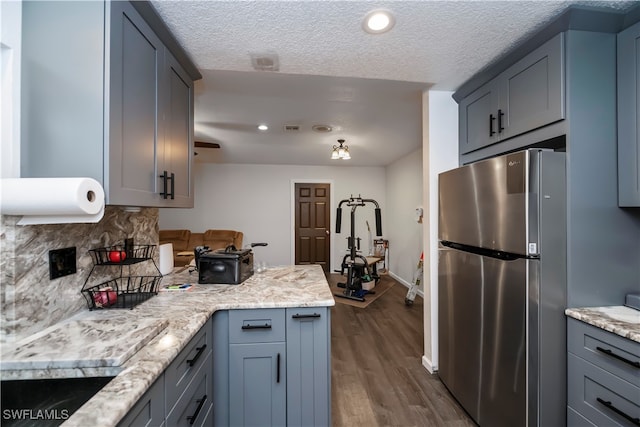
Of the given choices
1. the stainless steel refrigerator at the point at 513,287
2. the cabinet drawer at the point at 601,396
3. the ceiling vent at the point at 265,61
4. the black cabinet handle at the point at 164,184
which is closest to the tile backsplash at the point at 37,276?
the black cabinet handle at the point at 164,184

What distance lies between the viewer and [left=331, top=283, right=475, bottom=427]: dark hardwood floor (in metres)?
1.77

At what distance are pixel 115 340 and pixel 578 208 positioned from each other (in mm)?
2073

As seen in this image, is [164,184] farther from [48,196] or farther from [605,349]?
[605,349]

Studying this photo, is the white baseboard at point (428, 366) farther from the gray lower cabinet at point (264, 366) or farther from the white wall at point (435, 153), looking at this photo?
the gray lower cabinet at point (264, 366)

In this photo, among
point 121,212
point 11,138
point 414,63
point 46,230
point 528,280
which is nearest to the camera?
point 11,138

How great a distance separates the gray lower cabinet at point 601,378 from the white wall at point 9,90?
2.37 meters

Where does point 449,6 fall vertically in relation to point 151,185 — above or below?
above

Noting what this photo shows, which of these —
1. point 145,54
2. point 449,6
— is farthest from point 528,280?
point 145,54

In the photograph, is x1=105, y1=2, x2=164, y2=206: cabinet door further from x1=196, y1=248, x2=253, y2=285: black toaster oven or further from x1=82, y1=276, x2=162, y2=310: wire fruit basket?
x1=196, y1=248, x2=253, y2=285: black toaster oven

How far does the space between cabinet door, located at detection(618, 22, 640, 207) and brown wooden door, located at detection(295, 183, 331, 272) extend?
15.8 feet

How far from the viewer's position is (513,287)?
1363mm

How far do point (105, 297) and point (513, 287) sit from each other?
6.65ft

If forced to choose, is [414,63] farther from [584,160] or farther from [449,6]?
[584,160]

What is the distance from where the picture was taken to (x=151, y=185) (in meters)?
1.22
